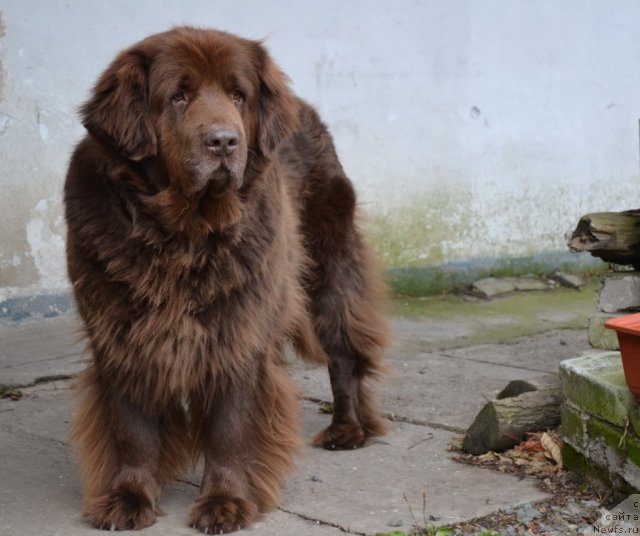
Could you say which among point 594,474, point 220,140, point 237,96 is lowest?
point 594,474

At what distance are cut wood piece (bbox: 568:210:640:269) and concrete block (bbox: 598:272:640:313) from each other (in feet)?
Result: 0.28

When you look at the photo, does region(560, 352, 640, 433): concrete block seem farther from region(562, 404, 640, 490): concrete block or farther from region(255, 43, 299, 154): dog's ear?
region(255, 43, 299, 154): dog's ear

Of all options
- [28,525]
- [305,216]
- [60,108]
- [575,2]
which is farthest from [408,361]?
[575,2]

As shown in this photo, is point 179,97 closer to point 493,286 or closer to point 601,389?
point 601,389

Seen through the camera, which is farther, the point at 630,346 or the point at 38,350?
the point at 38,350

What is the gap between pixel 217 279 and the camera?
381 centimetres

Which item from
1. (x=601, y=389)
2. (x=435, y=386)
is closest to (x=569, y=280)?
(x=435, y=386)

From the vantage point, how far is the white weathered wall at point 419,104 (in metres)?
6.59

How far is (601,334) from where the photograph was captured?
483cm

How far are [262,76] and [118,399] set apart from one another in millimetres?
1245

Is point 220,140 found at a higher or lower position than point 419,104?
higher

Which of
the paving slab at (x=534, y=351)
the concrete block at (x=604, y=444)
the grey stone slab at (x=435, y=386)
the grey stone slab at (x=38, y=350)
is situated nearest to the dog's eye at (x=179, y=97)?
the concrete block at (x=604, y=444)

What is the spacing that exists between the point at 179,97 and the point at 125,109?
185 millimetres

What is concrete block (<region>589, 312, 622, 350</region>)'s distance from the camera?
4777 mm
